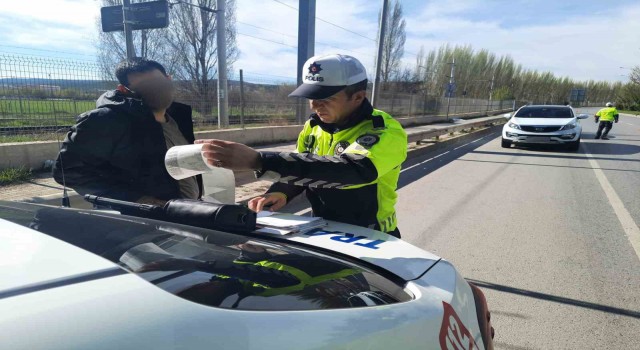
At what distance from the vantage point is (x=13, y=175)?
238 inches

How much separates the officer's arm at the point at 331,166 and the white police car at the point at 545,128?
43.0ft

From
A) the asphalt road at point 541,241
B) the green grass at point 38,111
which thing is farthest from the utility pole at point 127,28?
the asphalt road at point 541,241

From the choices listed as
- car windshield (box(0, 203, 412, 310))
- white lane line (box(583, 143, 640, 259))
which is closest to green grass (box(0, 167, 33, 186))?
car windshield (box(0, 203, 412, 310))

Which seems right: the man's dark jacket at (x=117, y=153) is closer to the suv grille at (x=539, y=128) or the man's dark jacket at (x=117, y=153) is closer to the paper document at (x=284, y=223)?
the paper document at (x=284, y=223)

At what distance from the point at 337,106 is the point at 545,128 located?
43.2 feet

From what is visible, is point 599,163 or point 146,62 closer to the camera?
point 146,62

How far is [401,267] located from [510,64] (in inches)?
3099

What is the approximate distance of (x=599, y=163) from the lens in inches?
422

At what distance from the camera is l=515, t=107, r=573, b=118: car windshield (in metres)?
13.8

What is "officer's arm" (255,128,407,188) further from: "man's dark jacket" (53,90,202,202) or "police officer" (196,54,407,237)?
"man's dark jacket" (53,90,202,202)

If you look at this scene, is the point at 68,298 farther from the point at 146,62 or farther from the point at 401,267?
the point at 146,62

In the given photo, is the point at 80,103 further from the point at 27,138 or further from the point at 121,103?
the point at 121,103

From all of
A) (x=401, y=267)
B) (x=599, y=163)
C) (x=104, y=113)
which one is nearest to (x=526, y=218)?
(x=401, y=267)

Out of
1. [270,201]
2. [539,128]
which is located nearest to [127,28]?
[270,201]
